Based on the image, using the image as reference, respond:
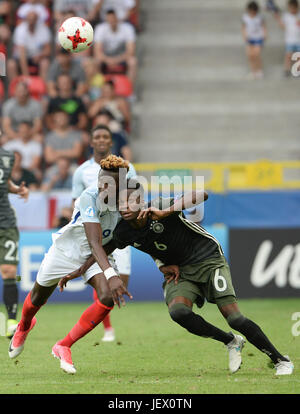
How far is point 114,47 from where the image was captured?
59.8 ft


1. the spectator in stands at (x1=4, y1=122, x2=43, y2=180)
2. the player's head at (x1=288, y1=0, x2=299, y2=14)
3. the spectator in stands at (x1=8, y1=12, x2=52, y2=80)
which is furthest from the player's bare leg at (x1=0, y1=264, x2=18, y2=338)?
the player's head at (x1=288, y1=0, x2=299, y2=14)

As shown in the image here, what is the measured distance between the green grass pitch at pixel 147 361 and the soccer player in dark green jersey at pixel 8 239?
56 centimetres

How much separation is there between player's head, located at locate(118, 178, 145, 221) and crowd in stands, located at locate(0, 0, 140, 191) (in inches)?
306

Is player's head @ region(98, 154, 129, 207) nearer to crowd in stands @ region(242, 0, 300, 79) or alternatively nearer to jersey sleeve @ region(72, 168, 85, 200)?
jersey sleeve @ region(72, 168, 85, 200)

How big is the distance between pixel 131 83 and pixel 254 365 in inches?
416

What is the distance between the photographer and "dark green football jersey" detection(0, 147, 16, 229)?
35.1ft

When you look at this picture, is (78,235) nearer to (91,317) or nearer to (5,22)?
(91,317)

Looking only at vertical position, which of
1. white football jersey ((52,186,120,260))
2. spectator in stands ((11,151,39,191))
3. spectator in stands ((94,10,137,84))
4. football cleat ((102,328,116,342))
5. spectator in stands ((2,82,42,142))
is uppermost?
spectator in stands ((94,10,137,84))

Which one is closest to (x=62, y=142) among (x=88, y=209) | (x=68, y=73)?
(x=68, y=73)

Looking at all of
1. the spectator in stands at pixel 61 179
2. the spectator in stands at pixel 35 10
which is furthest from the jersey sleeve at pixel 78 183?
the spectator in stands at pixel 35 10

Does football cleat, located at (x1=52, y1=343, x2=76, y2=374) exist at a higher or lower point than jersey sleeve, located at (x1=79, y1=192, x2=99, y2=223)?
lower

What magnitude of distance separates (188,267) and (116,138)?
8532 mm

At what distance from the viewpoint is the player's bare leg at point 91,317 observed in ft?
25.6

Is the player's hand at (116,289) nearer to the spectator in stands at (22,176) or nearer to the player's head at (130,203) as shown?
the player's head at (130,203)
